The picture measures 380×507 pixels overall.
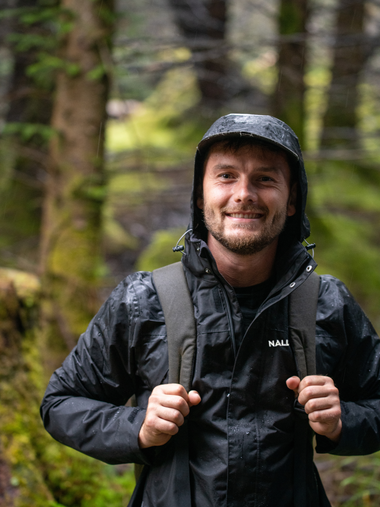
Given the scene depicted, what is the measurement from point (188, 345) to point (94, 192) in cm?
389

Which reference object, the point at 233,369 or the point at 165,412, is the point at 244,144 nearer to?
the point at 233,369


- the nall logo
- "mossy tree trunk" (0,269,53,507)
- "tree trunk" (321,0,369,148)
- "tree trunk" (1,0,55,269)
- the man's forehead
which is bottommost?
"mossy tree trunk" (0,269,53,507)

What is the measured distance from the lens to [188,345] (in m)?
1.98

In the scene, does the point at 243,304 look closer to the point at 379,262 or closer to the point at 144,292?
the point at 144,292

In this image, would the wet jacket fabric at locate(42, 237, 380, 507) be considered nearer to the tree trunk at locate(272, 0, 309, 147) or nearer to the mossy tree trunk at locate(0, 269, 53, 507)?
the mossy tree trunk at locate(0, 269, 53, 507)

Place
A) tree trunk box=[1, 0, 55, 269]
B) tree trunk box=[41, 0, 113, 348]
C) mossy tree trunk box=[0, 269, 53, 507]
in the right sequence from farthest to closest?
1. tree trunk box=[1, 0, 55, 269]
2. tree trunk box=[41, 0, 113, 348]
3. mossy tree trunk box=[0, 269, 53, 507]

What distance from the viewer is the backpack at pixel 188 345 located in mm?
1964

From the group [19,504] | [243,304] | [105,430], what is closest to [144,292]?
[243,304]

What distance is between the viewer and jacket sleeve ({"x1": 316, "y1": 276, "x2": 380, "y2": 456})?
2068mm

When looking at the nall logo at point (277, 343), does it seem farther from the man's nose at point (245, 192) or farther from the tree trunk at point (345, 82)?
the tree trunk at point (345, 82)

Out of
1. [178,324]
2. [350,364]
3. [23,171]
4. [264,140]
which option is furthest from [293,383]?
[23,171]

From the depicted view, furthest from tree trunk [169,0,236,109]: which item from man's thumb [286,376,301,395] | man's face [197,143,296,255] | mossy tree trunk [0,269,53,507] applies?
man's thumb [286,376,301,395]

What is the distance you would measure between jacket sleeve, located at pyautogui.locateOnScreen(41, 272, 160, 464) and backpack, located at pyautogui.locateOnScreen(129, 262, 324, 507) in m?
0.17

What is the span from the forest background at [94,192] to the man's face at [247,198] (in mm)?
2188
